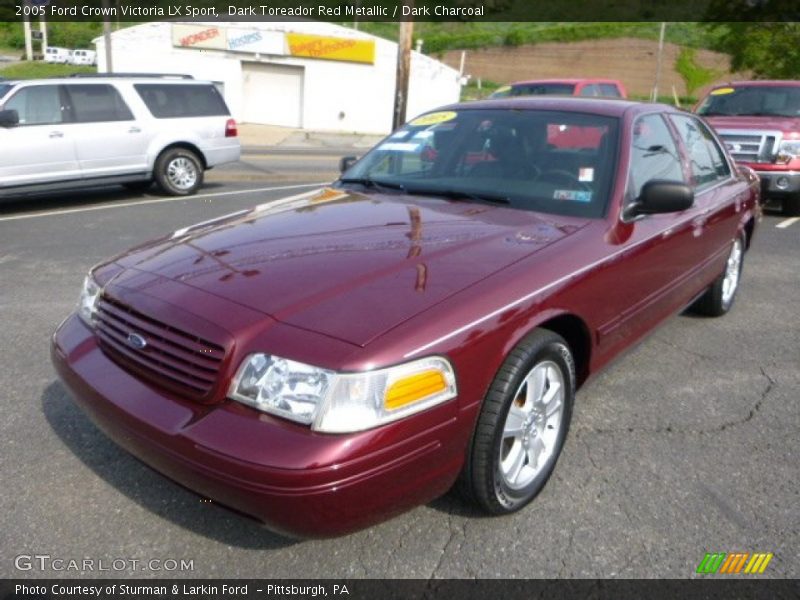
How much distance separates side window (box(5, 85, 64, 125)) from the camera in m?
9.49

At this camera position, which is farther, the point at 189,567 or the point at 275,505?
the point at 189,567

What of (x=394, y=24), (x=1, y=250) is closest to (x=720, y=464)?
(x=1, y=250)

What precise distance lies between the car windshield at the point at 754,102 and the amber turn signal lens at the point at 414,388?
9.77 m

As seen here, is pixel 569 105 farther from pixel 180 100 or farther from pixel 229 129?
pixel 229 129

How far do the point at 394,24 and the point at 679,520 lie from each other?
2816 inches

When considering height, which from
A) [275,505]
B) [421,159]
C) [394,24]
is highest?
[394,24]

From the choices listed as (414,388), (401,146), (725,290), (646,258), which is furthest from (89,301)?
(725,290)

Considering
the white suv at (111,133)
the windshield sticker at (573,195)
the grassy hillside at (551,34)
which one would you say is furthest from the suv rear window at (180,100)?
the grassy hillside at (551,34)

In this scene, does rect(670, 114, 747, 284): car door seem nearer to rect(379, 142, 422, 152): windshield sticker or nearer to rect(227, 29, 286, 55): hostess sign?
rect(379, 142, 422, 152): windshield sticker

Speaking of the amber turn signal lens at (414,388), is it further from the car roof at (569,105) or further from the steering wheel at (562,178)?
the car roof at (569,105)

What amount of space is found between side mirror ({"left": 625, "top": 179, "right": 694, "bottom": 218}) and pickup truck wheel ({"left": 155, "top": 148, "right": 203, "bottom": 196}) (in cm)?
880

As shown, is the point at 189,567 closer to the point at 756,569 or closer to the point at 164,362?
the point at 164,362

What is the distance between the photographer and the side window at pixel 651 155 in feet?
12.3

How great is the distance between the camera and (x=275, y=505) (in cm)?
222
